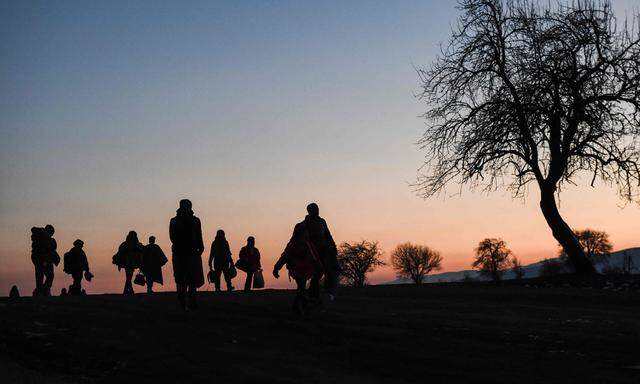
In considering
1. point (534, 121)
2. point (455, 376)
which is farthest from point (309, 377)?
point (534, 121)

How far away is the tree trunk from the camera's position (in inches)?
1195

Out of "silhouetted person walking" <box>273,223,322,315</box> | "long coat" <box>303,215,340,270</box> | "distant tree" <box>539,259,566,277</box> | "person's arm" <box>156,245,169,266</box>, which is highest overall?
"distant tree" <box>539,259,566,277</box>

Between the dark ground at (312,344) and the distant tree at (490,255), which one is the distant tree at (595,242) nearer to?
the distant tree at (490,255)

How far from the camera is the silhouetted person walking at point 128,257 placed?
25.8 metres

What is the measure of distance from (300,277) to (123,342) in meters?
4.35

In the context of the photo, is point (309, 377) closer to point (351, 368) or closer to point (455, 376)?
point (351, 368)

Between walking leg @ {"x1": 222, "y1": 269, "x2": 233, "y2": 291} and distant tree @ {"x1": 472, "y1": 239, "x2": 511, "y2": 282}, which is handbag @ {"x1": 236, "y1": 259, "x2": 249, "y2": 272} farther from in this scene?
distant tree @ {"x1": 472, "y1": 239, "x2": 511, "y2": 282}

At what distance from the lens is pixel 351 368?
1009 cm

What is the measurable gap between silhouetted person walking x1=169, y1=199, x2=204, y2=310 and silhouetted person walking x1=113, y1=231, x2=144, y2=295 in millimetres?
10000

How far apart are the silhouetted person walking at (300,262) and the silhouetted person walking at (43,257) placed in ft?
36.6

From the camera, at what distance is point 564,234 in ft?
101

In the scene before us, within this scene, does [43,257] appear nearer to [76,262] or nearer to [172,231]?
[76,262]

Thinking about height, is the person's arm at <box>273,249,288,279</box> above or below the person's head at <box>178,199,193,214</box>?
below

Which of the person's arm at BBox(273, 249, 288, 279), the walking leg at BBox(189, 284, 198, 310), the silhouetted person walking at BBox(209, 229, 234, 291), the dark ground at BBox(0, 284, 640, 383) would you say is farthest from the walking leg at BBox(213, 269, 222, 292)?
the person's arm at BBox(273, 249, 288, 279)
